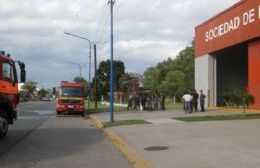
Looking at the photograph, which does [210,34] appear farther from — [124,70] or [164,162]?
[124,70]

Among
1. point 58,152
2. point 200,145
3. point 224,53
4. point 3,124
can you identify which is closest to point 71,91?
point 224,53

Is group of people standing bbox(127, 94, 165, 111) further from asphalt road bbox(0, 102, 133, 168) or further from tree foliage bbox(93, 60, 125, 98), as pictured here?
tree foliage bbox(93, 60, 125, 98)

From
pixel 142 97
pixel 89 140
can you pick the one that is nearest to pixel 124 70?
pixel 142 97

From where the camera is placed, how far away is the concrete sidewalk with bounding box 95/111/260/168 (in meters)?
12.5

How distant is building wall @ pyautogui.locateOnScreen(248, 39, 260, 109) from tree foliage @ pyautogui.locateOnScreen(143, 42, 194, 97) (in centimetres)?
5776

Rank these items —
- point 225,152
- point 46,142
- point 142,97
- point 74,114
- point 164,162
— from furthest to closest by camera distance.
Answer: point 142,97 < point 74,114 < point 46,142 < point 225,152 < point 164,162

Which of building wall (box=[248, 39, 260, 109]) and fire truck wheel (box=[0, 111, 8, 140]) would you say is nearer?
fire truck wheel (box=[0, 111, 8, 140])

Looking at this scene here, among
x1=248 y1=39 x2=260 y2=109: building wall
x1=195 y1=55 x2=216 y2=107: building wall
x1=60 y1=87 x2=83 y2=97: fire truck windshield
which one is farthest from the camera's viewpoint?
x1=195 y1=55 x2=216 y2=107: building wall

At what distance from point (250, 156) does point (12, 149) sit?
736 centimetres

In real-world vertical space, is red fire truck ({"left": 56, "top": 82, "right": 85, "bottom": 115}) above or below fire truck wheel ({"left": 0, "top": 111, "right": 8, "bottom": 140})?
above

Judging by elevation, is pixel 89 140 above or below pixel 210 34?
below

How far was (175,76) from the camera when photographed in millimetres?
108375

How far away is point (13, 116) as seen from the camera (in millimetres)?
19656

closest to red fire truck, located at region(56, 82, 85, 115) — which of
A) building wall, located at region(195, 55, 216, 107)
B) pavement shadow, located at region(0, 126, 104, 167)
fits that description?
building wall, located at region(195, 55, 216, 107)
